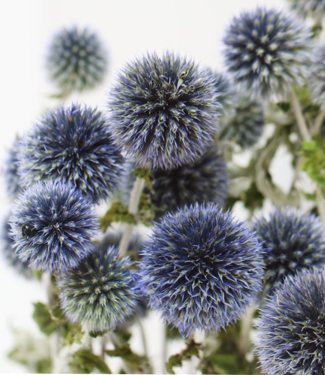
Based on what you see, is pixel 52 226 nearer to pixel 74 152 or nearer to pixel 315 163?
pixel 74 152

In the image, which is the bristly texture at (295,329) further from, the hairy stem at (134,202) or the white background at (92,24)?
the white background at (92,24)

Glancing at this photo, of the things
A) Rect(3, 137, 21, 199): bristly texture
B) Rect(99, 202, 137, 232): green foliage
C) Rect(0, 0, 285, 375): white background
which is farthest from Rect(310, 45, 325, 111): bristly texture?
Rect(0, 0, 285, 375): white background

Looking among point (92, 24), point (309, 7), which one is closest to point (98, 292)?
point (309, 7)

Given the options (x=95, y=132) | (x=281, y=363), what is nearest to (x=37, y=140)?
(x=95, y=132)

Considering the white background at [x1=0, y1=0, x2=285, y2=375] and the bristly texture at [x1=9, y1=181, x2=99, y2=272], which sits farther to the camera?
the white background at [x1=0, y1=0, x2=285, y2=375]

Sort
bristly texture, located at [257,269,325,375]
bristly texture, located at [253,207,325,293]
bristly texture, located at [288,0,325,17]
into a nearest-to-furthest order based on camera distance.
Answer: bristly texture, located at [257,269,325,375]
bristly texture, located at [253,207,325,293]
bristly texture, located at [288,0,325,17]

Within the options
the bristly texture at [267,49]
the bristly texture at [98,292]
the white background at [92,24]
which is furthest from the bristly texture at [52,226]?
the white background at [92,24]

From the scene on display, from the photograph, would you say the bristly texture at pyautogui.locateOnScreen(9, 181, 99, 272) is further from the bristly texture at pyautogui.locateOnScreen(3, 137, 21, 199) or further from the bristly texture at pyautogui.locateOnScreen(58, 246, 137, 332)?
the bristly texture at pyautogui.locateOnScreen(3, 137, 21, 199)
